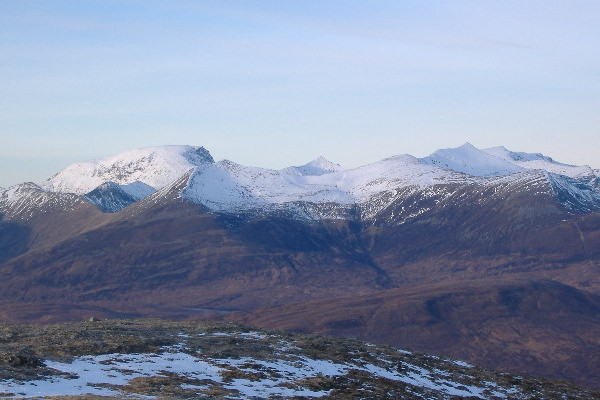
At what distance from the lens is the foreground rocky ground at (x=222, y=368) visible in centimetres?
3941

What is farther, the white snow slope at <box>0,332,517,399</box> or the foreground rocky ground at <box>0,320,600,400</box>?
the foreground rocky ground at <box>0,320,600,400</box>

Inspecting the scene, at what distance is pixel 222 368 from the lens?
44.8 m

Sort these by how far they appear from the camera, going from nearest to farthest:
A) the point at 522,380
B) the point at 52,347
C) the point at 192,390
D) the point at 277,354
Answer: the point at 192,390 < the point at 52,347 < the point at 277,354 < the point at 522,380

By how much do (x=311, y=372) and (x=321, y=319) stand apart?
14253 centimetres

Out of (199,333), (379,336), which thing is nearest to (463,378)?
(199,333)

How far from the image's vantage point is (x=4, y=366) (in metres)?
40.1

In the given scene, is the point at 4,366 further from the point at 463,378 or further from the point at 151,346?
the point at 463,378

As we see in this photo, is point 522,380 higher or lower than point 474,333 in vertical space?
higher

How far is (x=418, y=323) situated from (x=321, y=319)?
63.8ft

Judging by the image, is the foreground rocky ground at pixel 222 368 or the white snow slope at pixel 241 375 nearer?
the white snow slope at pixel 241 375

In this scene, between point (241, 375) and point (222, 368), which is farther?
point (222, 368)

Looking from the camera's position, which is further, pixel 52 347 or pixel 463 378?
pixel 463 378

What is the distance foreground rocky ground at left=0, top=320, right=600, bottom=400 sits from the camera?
39.4m

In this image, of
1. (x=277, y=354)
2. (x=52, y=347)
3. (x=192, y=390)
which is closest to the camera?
(x=192, y=390)
